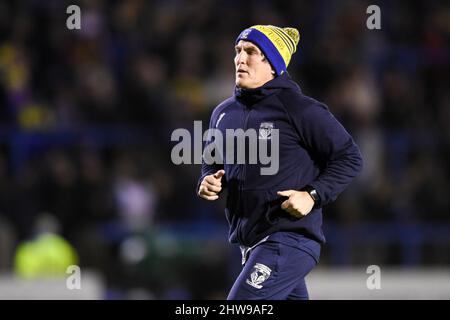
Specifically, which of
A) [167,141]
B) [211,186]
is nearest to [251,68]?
[211,186]

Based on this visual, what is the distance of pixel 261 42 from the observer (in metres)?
5.81

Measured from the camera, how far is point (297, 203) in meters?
5.41

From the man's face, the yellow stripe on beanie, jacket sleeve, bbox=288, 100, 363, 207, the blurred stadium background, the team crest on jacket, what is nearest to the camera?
jacket sleeve, bbox=288, 100, 363, 207

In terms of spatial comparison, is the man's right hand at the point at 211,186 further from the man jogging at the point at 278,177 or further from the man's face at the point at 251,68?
the man's face at the point at 251,68

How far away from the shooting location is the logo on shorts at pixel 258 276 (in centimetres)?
543

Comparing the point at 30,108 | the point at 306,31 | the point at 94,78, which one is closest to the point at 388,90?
the point at 306,31

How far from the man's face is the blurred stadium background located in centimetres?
511

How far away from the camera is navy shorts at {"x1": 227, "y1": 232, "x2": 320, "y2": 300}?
5438 mm

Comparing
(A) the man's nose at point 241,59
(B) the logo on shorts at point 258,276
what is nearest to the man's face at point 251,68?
(A) the man's nose at point 241,59

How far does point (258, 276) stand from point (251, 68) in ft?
4.02

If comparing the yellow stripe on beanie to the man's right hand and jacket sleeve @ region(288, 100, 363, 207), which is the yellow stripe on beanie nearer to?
jacket sleeve @ region(288, 100, 363, 207)

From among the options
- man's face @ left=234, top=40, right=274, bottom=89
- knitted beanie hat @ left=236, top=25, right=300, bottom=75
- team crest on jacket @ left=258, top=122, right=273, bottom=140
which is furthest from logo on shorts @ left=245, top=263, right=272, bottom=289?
knitted beanie hat @ left=236, top=25, right=300, bottom=75
